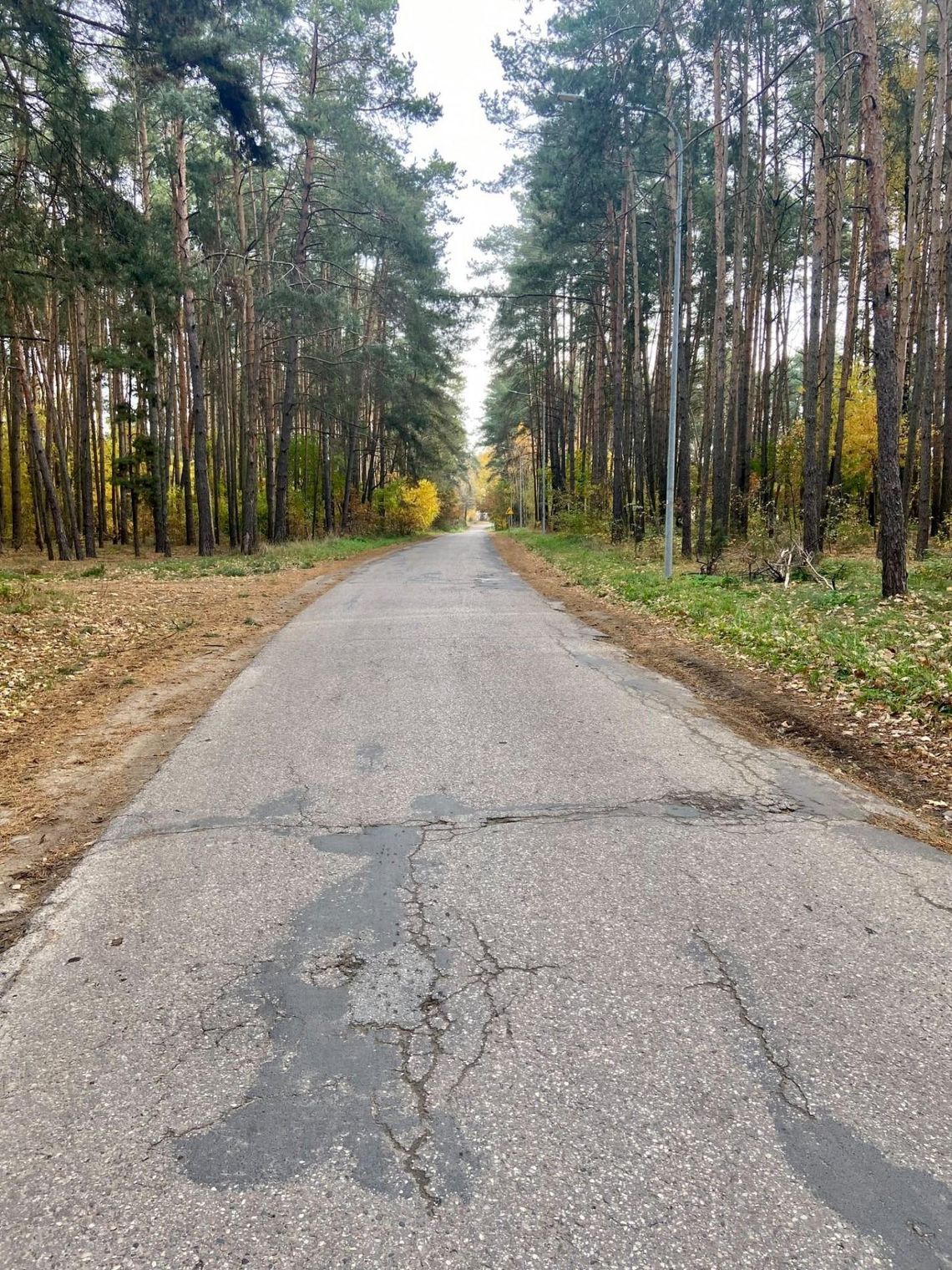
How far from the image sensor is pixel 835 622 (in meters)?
8.93

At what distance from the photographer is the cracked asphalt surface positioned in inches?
68.4

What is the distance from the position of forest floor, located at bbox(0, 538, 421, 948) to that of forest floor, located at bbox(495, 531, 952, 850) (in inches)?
186

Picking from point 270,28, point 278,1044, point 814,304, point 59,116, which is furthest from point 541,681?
point 270,28

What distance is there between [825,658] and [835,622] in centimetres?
172

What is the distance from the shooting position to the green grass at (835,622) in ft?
21.2

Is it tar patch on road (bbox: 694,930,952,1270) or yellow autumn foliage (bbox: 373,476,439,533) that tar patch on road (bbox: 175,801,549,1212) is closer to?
tar patch on road (bbox: 694,930,952,1270)

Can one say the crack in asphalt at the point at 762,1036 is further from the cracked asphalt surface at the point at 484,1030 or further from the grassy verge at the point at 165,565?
the grassy verge at the point at 165,565

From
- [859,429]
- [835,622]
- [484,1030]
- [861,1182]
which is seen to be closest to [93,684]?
[484,1030]

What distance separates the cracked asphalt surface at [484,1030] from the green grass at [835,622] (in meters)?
2.40

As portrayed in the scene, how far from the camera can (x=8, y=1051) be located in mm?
2312

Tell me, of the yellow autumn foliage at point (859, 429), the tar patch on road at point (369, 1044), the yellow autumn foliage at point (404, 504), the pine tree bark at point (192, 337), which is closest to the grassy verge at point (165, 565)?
the pine tree bark at point (192, 337)

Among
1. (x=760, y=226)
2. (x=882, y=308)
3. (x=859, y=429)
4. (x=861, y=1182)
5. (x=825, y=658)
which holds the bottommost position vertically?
(x=861, y=1182)

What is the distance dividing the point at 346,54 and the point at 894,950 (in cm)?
2459

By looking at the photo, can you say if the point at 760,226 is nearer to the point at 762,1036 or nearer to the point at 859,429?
the point at 859,429
